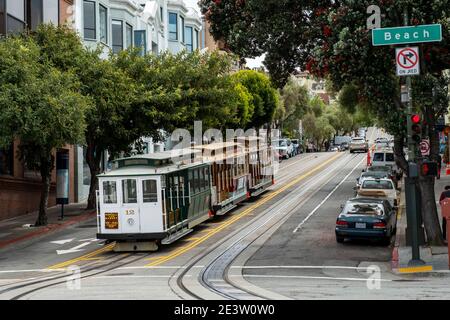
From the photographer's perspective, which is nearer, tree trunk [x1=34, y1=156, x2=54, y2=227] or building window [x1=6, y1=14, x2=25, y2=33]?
tree trunk [x1=34, y1=156, x2=54, y2=227]

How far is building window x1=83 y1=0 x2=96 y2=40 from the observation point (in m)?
40.8

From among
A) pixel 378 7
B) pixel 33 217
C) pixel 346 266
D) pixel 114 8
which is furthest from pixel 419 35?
pixel 114 8

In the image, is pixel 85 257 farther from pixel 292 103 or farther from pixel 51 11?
pixel 292 103

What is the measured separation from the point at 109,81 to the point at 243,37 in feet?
37.2

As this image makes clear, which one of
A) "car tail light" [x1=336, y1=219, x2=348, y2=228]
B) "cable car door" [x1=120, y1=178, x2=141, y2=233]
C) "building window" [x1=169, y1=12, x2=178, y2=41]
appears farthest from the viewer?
"building window" [x1=169, y1=12, x2=178, y2=41]

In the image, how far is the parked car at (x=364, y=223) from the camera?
73.6 feet

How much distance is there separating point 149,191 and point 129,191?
63 centimetres

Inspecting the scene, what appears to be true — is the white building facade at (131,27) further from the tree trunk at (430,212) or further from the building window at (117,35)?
the tree trunk at (430,212)

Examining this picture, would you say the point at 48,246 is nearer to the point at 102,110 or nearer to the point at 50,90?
the point at 50,90

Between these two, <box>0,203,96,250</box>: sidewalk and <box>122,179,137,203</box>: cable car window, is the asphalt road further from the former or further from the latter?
<box>122,179,137,203</box>: cable car window

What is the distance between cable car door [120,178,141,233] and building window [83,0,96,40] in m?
21.1

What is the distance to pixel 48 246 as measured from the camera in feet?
81.8

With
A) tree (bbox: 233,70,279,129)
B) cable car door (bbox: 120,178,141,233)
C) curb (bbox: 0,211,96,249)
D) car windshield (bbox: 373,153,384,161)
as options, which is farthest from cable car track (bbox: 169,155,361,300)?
tree (bbox: 233,70,279,129)

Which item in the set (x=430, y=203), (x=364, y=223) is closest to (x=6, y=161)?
(x=364, y=223)
